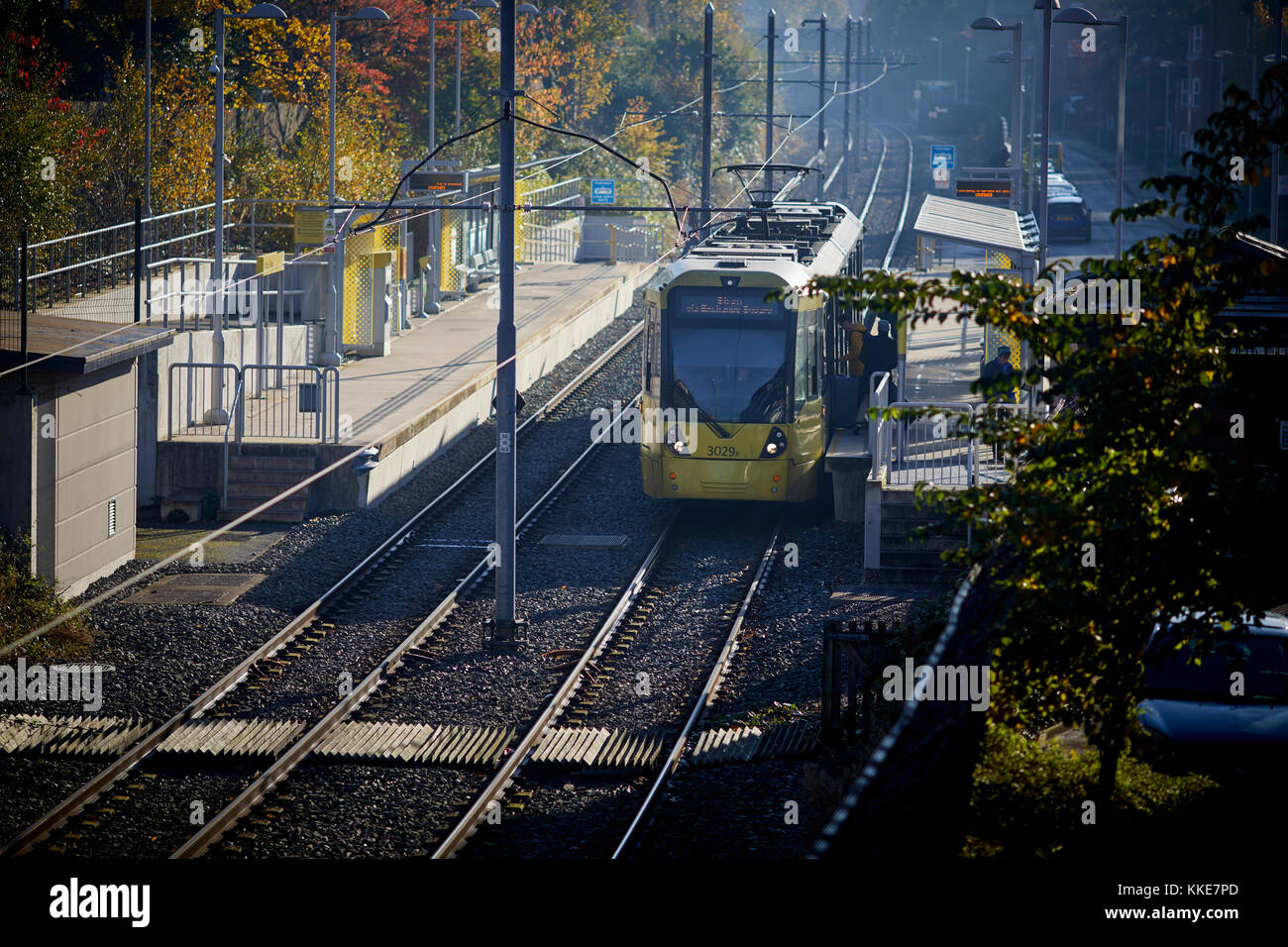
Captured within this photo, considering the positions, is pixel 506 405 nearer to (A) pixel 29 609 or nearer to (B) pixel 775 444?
(B) pixel 775 444

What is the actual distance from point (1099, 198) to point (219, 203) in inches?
1821

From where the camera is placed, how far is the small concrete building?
→ 15727mm

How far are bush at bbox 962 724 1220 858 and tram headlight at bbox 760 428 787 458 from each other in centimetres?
886

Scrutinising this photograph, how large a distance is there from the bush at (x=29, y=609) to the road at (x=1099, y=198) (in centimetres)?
2767

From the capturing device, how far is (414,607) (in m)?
16.0

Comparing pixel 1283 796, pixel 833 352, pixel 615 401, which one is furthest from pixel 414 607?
pixel 615 401

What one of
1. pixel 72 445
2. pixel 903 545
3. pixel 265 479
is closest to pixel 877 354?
pixel 903 545

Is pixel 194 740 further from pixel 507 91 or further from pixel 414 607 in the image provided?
pixel 507 91

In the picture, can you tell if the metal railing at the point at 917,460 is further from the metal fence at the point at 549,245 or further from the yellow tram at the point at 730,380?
the metal fence at the point at 549,245

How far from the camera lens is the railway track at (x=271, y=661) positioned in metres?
10.4

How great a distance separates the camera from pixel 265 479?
20359 millimetres
